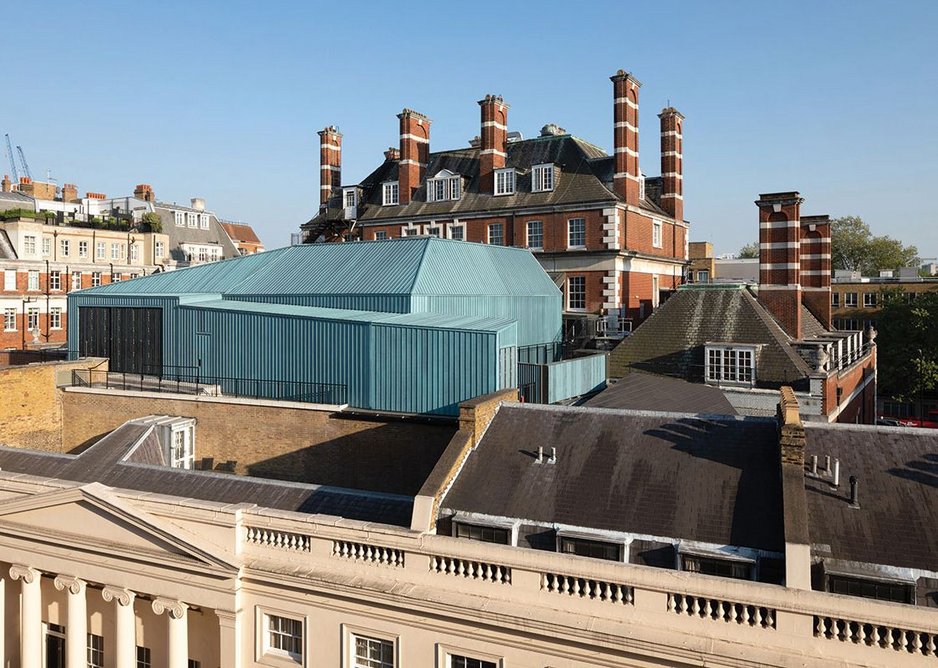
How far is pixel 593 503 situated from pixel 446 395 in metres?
8.27

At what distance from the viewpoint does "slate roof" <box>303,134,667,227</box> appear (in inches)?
1667

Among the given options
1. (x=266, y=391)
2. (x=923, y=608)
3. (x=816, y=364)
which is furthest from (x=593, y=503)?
(x=816, y=364)

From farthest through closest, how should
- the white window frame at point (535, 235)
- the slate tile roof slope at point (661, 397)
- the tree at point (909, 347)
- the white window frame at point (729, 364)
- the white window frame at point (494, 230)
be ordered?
the tree at point (909, 347), the white window frame at point (494, 230), the white window frame at point (535, 235), the white window frame at point (729, 364), the slate tile roof slope at point (661, 397)

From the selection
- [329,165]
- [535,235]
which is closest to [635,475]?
[535,235]

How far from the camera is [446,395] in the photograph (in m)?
21.7

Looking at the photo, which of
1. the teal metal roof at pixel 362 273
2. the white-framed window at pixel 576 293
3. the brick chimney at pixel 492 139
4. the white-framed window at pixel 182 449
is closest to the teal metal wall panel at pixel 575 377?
the teal metal roof at pixel 362 273

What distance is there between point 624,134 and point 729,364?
1732 centimetres

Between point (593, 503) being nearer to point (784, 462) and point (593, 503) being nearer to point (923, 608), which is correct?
point (784, 462)

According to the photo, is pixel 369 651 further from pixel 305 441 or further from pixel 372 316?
pixel 372 316

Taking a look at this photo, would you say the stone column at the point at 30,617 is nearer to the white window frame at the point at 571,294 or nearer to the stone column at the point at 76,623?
the stone column at the point at 76,623

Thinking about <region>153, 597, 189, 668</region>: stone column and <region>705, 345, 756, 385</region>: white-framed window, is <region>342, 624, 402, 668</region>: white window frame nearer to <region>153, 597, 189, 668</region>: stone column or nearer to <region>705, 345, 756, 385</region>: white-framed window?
<region>153, 597, 189, 668</region>: stone column

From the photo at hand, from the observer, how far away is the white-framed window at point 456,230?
45688 mm

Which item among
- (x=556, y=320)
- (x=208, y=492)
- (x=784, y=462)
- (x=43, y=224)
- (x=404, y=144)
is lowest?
(x=208, y=492)

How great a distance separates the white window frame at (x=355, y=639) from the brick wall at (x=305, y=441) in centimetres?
704
